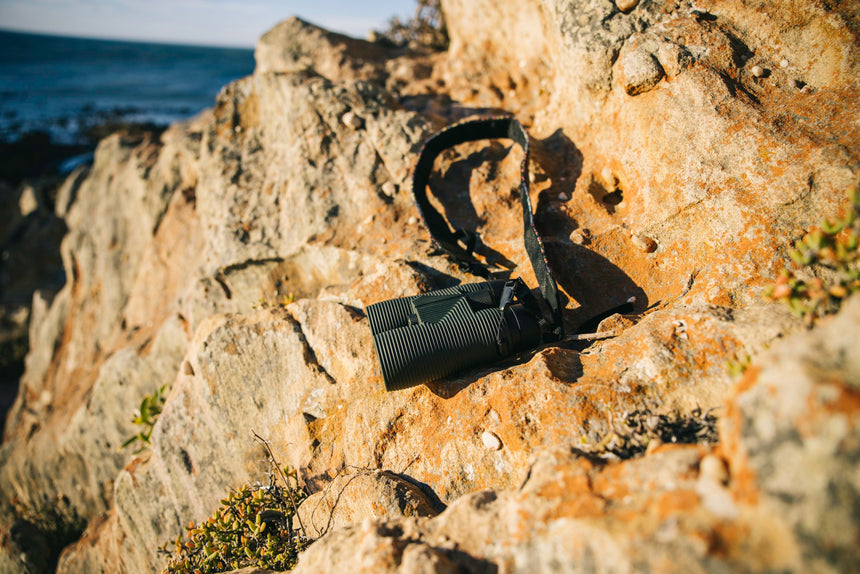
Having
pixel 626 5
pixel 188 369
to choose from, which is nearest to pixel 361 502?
pixel 188 369

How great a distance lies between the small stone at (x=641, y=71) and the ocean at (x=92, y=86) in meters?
28.7

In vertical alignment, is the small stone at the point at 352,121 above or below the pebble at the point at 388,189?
above

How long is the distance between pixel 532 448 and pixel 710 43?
3844mm

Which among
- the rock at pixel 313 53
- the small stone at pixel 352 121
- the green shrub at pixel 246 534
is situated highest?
the rock at pixel 313 53

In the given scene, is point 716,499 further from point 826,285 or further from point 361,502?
point 361,502

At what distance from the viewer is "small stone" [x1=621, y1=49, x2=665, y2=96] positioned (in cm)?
405

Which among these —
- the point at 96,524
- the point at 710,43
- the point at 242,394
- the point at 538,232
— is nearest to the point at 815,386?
the point at 538,232

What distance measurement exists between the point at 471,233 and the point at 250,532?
3.30 m

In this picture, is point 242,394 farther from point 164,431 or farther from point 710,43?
point 710,43

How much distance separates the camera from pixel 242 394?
4074mm

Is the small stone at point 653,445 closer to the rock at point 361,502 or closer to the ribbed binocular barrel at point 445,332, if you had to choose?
the ribbed binocular barrel at point 445,332

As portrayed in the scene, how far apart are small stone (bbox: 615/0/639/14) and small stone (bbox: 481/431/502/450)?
4244 millimetres

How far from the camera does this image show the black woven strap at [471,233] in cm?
378

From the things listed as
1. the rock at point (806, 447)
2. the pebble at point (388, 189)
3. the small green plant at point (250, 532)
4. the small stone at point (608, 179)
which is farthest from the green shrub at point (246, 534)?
the small stone at point (608, 179)
